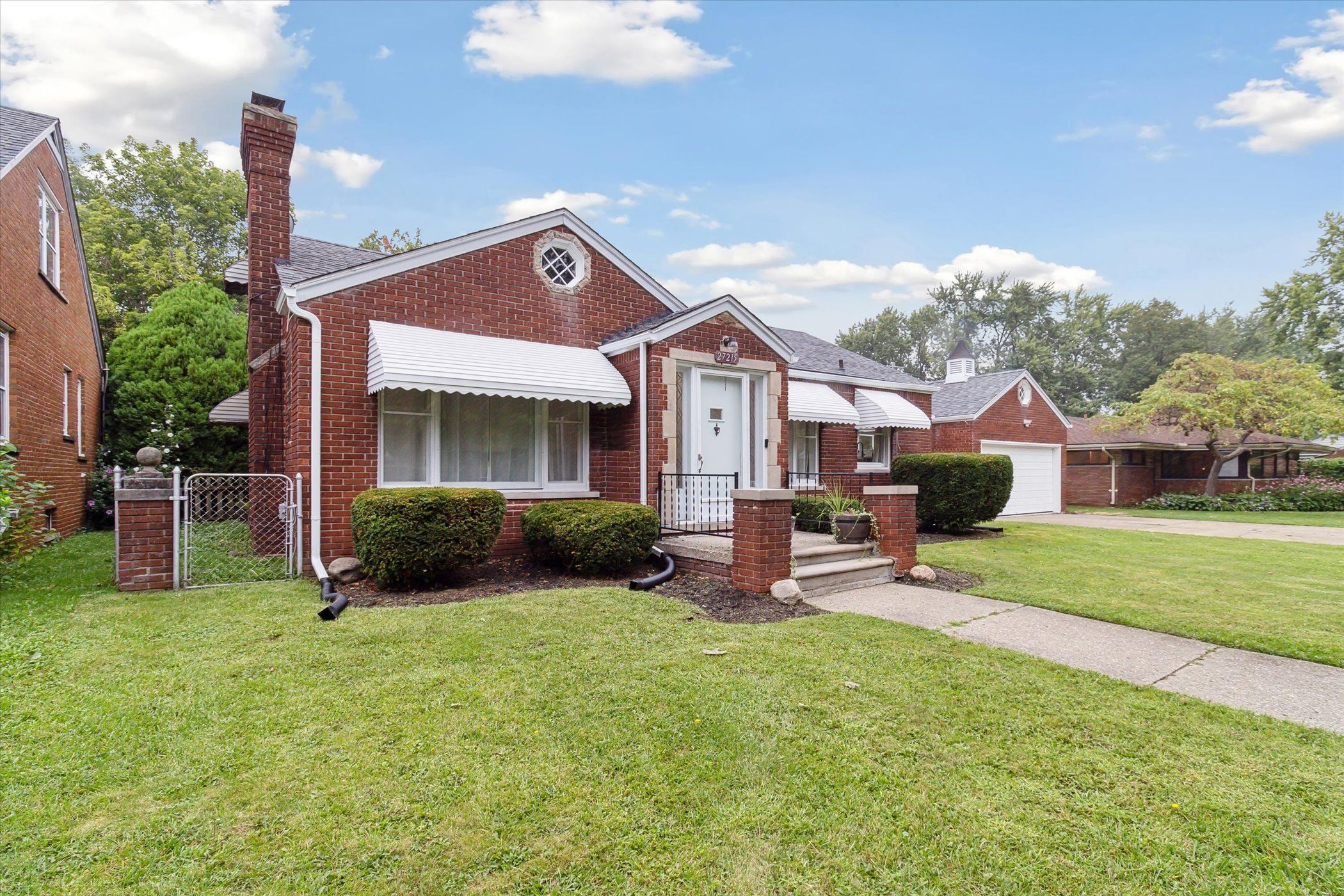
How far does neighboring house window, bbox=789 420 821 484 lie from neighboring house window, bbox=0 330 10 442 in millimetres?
13779

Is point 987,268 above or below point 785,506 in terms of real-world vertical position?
above

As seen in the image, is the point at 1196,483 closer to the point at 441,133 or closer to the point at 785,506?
the point at 785,506

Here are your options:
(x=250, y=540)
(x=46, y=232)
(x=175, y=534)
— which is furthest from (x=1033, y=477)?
(x=46, y=232)

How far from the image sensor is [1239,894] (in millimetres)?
2371

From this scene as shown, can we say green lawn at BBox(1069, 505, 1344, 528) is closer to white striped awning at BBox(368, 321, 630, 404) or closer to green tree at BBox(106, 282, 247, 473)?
white striped awning at BBox(368, 321, 630, 404)

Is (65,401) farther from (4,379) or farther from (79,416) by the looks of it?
(4,379)

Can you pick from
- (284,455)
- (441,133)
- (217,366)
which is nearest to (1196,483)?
(441,133)

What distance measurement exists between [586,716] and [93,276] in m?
30.1

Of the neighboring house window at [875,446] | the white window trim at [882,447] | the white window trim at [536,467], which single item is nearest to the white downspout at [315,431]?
the white window trim at [536,467]

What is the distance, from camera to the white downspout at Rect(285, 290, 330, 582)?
7926 millimetres

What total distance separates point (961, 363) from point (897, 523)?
22.1 m

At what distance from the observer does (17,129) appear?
10.3 metres

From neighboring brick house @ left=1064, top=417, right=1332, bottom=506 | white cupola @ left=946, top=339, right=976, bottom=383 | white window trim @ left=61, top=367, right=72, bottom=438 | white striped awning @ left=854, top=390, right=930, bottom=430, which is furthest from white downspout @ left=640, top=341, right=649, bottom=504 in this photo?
neighboring brick house @ left=1064, top=417, right=1332, bottom=506

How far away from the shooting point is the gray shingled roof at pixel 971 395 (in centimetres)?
2142
